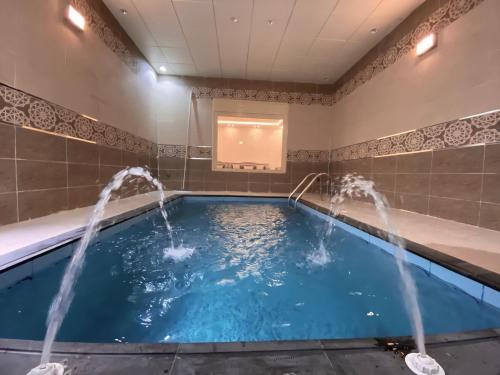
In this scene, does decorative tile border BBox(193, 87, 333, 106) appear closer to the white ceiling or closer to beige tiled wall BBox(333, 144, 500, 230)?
the white ceiling

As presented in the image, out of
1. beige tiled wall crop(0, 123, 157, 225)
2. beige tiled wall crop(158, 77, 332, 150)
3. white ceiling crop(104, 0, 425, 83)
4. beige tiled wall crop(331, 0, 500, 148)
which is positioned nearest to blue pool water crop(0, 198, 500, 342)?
beige tiled wall crop(0, 123, 157, 225)

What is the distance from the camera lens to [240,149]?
970 cm

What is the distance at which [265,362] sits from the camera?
0.69 metres

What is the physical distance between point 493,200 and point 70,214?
3.96 meters

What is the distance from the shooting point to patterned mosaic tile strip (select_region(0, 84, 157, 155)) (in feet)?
6.59

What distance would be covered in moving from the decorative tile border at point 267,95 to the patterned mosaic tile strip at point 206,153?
3.69 ft

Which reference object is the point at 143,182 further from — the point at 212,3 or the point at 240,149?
the point at 240,149

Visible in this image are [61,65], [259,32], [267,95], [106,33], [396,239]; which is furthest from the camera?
[267,95]

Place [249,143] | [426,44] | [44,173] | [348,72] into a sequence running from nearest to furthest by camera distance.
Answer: [44,173] < [426,44] < [348,72] < [249,143]

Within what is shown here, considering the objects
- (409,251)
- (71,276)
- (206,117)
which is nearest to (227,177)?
(206,117)

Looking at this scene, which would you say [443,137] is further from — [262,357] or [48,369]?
[48,369]

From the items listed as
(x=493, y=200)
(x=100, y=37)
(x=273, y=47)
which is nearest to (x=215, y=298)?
(x=493, y=200)

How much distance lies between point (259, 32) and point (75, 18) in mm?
2290

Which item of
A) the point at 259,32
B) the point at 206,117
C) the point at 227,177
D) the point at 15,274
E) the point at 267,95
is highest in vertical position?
the point at 259,32
